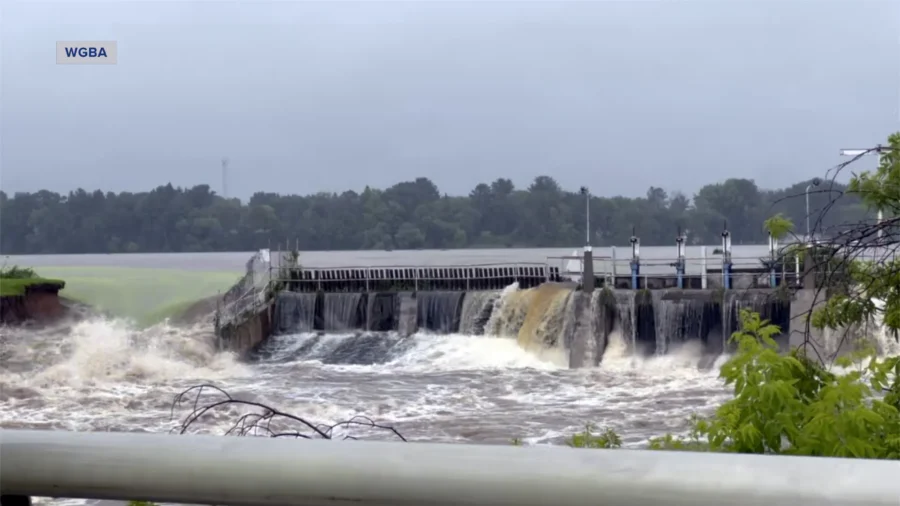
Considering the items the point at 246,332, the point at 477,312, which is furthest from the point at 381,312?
the point at 246,332

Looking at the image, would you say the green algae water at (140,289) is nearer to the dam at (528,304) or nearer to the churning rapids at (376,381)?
the churning rapids at (376,381)

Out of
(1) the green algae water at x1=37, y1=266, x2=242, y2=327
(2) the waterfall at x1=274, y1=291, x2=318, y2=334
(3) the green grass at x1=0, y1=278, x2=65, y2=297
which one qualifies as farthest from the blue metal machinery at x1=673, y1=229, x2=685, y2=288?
(3) the green grass at x1=0, y1=278, x2=65, y2=297

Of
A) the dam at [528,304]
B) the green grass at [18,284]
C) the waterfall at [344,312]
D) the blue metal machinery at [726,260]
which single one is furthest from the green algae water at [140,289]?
the blue metal machinery at [726,260]

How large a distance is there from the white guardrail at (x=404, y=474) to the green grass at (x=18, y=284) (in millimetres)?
30083

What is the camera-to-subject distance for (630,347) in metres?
23.9

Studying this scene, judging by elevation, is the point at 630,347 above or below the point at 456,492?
below

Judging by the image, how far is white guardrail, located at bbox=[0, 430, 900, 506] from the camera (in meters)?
1.23

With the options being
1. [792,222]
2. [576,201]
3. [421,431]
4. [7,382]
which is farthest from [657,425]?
[576,201]

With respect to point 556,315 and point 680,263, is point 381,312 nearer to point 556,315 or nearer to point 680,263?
point 556,315

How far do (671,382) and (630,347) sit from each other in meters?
2.28

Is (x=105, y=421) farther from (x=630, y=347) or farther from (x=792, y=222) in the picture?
(x=792, y=222)

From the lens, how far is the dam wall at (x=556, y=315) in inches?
915

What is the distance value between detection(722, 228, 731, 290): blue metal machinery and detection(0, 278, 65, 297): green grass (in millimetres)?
20791

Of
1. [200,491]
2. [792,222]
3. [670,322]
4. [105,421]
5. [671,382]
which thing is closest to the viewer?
[200,491]
